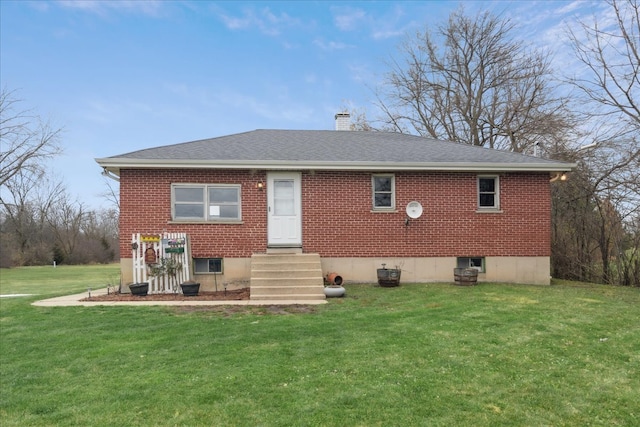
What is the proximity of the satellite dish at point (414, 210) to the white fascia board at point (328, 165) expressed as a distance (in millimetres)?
999

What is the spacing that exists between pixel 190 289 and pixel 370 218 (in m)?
5.25

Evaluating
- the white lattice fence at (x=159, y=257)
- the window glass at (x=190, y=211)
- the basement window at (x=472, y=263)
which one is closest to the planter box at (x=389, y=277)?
the basement window at (x=472, y=263)

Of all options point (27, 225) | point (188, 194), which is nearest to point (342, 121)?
point (188, 194)

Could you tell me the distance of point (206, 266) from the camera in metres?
10.9

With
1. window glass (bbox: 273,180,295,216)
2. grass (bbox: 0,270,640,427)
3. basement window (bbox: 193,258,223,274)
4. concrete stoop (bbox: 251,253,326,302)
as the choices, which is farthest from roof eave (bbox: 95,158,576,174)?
grass (bbox: 0,270,640,427)

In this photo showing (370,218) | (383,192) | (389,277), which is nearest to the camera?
(389,277)

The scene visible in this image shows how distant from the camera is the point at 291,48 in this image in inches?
766

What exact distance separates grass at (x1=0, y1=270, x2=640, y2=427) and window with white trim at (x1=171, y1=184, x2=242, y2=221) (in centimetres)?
361

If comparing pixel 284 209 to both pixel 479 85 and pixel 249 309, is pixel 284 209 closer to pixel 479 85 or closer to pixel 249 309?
pixel 249 309

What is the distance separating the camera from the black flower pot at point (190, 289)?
977 cm

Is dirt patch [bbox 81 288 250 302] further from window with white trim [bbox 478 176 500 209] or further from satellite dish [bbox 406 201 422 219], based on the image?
window with white trim [bbox 478 176 500 209]

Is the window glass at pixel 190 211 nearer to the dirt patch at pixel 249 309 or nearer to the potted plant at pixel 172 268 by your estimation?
the potted plant at pixel 172 268

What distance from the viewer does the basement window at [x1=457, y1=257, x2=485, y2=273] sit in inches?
452

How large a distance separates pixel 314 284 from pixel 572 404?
20.9 ft
